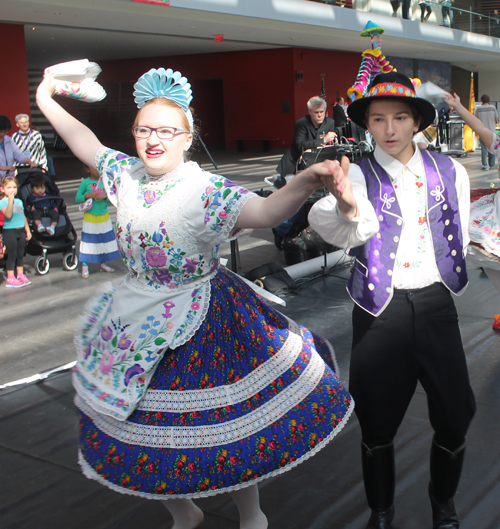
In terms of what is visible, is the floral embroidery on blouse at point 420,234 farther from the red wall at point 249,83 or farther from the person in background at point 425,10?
the person in background at point 425,10

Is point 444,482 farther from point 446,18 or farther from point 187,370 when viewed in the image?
point 446,18

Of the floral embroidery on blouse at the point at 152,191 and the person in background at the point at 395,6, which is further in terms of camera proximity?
the person in background at the point at 395,6

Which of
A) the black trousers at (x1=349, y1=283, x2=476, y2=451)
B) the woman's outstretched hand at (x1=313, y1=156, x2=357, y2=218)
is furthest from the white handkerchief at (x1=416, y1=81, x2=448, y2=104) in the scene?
the woman's outstretched hand at (x1=313, y1=156, x2=357, y2=218)

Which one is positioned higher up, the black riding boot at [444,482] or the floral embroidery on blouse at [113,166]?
the floral embroidery on blouse at [113,166]

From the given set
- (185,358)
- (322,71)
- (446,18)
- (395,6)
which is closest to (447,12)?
(446,18)

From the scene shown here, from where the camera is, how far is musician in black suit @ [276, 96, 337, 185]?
6297 millimetres

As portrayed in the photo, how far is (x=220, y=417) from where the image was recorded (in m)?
1.70

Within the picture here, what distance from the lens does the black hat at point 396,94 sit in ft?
5.75

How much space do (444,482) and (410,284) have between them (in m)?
0.68

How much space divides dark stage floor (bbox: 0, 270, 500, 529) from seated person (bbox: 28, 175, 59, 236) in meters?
2.66

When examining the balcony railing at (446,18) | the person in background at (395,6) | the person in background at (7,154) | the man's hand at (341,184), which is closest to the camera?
the man's hand at (341,184)

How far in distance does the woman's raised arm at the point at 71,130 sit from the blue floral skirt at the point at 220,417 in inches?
27.2

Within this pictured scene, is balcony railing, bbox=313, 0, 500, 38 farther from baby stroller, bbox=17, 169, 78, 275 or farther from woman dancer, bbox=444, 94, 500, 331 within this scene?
woman dancer, bbox=444, 94, 500, 331

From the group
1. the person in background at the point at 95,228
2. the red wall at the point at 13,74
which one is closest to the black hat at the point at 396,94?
the person in background at the point at 95,228
